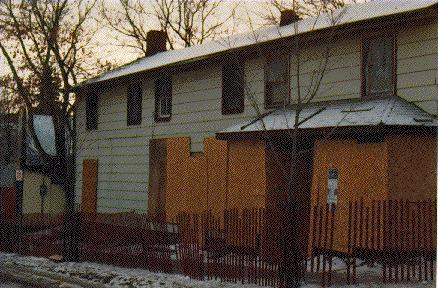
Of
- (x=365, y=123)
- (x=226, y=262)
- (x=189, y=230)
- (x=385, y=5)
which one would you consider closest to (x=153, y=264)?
(x=189, y=230)

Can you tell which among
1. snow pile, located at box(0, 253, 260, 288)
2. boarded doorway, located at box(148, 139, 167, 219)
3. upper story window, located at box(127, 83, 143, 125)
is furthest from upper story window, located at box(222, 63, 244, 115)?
snow pile, located at box(0, 253, 260, 288)

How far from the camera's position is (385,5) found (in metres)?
15.4

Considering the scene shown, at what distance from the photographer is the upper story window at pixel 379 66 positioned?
13992 mm

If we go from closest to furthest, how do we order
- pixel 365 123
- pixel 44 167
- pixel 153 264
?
pixel 365 123, pixel 153 264, pixel 44 167

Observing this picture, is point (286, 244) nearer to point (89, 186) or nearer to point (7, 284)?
point (7, 284)

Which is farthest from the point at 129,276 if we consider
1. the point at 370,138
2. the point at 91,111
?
the point at 91,111

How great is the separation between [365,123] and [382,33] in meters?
2.78

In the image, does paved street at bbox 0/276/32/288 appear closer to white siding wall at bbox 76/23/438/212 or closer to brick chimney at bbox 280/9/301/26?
white siding wall at bbox 76/23/438/212

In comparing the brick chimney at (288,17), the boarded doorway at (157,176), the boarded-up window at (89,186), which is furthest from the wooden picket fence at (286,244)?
the boarded-up window at (89,186)

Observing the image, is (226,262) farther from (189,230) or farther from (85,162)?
(85,162)

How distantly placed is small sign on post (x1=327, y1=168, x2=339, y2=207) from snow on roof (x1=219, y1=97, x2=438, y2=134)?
1181mm

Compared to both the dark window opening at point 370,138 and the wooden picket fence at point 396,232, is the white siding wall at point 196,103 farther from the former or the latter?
the wooden picket fence at point 396,232

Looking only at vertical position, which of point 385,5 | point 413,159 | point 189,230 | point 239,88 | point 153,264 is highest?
point 385,5

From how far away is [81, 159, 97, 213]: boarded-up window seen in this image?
24.5m
